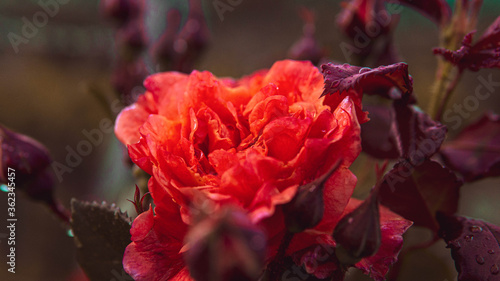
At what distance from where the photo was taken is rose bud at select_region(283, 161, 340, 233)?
0.18 metres

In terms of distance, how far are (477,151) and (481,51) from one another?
125 millimetres

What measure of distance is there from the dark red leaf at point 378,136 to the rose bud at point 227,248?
0.72ft

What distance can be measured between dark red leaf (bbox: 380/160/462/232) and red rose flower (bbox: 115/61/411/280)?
0.09 feet

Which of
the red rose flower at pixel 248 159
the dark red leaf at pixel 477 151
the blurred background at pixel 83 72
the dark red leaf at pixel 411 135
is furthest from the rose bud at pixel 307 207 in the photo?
the blurred background at pixel 83 72

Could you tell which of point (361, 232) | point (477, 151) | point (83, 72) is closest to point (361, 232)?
point (361, 232)

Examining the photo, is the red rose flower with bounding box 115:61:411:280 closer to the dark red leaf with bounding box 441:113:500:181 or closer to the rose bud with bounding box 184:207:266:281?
the rose bud with bounding box 184:207:266:281

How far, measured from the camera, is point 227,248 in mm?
135

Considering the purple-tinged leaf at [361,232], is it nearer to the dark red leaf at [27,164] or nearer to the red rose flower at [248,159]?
the red rose flower at [248,159]

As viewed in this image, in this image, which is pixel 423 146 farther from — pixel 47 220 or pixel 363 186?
pixel 47 220

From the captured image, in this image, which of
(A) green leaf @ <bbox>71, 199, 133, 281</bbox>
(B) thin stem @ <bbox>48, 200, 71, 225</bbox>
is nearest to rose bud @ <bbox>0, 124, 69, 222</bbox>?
(B) thin stem @ <bbox>48, 200, 71, 225</bbox>

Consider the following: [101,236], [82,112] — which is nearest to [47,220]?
[82,112]

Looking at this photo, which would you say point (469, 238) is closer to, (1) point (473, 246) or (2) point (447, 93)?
(1) point (473, 246)

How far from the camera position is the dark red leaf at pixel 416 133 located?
268 mm

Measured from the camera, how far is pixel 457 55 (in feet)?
0.93
